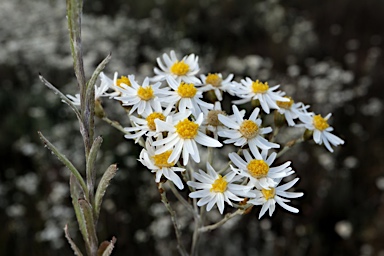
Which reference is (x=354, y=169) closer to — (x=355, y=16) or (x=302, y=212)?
(x=302, y=212)

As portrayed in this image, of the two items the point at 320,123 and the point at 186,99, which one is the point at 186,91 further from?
the point at 320,123

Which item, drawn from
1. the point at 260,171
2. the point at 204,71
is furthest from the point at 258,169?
the point at 204,71

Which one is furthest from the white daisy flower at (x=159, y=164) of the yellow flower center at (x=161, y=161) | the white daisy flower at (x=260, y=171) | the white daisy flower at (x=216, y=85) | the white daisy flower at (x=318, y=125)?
the white daisy flower at (x=318, y=125)

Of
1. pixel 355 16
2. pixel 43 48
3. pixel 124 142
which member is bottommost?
pixel 355 16

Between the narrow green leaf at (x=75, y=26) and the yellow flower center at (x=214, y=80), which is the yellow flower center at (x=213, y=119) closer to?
the yellow flower center at (x=214, y=80)

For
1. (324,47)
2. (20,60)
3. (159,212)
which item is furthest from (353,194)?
(20,60)

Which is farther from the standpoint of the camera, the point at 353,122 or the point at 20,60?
the point at 20,60

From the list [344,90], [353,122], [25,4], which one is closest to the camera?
[353,122]
